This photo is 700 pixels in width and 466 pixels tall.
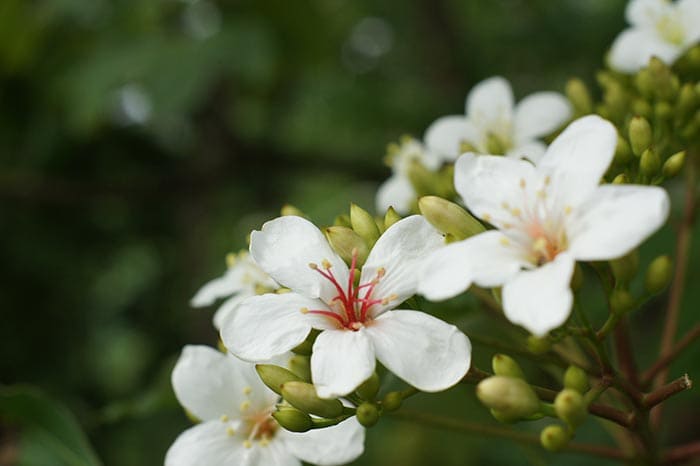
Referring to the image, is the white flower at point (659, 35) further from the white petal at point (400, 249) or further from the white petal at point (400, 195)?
the white petal at point (400, 249)

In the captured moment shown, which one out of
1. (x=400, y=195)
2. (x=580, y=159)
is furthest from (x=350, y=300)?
(x=400, y=195)

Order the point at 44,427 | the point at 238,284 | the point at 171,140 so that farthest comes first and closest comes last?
the point at 171,140 < the point at 44,427 < the point at 238,284

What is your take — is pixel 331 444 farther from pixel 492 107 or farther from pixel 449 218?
pixel 492 107

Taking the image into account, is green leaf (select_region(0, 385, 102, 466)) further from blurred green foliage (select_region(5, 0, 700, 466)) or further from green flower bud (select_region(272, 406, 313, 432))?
blurred green foliage (select_region(5, 0, 700, 466))

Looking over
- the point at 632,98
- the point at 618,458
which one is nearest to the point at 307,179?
the point at 632,98

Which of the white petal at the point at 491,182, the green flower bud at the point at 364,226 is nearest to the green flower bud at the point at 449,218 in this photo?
→ the white petal at the point at 491,182

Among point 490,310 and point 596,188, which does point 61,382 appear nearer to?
point 490,310

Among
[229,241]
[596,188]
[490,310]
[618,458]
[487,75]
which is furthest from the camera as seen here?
[487,75]

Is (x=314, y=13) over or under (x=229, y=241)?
over
